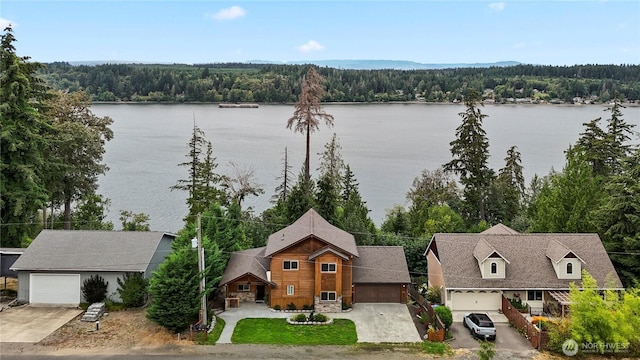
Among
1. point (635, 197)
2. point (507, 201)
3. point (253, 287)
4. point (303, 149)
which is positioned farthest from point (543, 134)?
point (253, 287)

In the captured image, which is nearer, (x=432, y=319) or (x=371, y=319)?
(x=432, y=319)

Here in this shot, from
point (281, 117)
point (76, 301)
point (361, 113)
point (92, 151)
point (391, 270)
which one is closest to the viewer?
point (76, 301)

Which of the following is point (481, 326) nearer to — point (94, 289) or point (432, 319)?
point (432, 319)

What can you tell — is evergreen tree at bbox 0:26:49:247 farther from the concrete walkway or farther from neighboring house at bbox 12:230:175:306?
the concrete walkway

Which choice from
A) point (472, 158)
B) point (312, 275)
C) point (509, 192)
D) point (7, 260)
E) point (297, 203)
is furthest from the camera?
point (509, 192)

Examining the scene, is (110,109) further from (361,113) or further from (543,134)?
(543,134)

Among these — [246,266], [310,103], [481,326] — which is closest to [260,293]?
[246,266]

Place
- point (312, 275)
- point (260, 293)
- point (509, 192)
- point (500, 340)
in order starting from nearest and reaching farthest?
1. point (500, 340)
2. point (312, 275)
3. point (260, 293)
4. point (509, 192)
